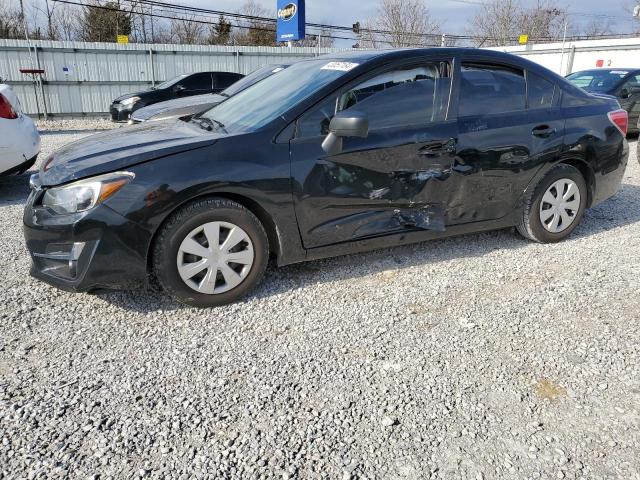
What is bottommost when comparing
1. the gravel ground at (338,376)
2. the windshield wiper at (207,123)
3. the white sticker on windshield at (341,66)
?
the gravel ground at (338,376)

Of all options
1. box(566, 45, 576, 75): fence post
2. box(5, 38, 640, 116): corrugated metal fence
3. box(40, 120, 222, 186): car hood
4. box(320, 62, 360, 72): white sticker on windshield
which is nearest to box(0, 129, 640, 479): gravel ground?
box(40, 120, 222, 186): car hood

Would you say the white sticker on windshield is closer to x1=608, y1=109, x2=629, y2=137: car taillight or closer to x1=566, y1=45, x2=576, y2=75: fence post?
x1=608, y1=109, x2=629, y2=137: car taillight

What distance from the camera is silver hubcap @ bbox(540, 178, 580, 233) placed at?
14.5 ft

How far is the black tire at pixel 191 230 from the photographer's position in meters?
3.13

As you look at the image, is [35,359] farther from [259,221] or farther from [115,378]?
[259,221]

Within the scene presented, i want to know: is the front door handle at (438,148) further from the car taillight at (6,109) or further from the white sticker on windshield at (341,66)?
the car taillight at (6,109)

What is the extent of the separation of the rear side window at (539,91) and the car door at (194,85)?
1030 cm

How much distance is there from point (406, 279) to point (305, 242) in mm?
857

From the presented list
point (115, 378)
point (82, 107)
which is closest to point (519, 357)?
point (115, 378)

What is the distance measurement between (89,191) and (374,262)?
7.16 ft

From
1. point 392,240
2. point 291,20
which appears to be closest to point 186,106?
point 392,240

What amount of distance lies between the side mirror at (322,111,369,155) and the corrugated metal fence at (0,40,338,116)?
1541 centimetres

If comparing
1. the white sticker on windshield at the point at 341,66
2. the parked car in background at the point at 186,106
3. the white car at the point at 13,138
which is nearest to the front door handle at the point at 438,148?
the white sticker on windshield at the point at 341,66

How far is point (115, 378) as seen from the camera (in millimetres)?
2629
